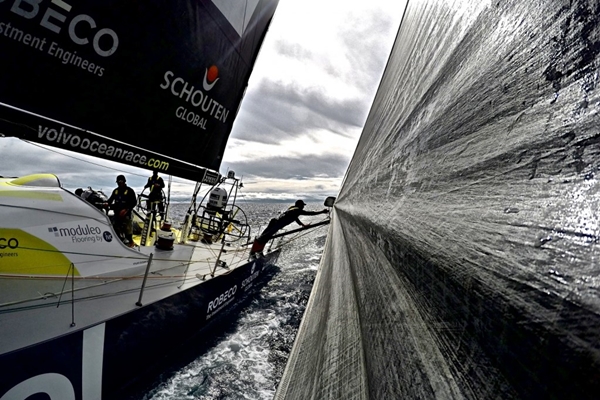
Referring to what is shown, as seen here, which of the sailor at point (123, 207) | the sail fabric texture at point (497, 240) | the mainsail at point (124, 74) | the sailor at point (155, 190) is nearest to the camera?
the sail fabric texture at point (497, 240)

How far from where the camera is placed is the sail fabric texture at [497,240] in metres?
0.13

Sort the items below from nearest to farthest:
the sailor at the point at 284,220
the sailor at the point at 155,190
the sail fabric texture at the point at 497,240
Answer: the sail fabric texture at the point at 497,240, the sailor at the point at 284,220, the sailor at the point at 155,190

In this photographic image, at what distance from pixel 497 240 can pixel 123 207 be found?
4.48 metres

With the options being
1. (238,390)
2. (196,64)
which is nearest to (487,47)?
(196,64)

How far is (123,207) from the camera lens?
3.96m

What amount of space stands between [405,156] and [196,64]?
2879 millimetres

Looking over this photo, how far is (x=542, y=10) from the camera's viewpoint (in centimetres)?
27

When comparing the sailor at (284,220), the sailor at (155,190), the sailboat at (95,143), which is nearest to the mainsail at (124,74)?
the sailboat at (95,143)

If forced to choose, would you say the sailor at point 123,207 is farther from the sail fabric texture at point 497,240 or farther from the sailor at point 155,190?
the sail fabric texture at point 497,240

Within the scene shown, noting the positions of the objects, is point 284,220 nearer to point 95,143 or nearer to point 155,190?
point 155,190

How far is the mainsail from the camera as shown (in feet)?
6.31

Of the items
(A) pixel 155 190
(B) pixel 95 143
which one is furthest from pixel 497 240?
(A) pixel 155 190

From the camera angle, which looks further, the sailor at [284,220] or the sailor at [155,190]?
the sailor at [155,190]

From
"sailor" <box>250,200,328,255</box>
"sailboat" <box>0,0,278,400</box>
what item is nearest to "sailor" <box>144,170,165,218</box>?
"sailboat" <box>0,0,278,400</box>
